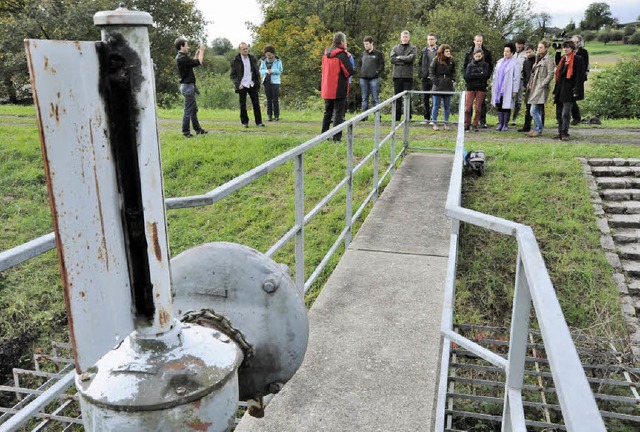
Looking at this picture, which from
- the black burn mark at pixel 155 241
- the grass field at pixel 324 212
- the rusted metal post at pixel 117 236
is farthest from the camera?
the grass field at pixel 324 212

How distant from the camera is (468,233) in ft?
23.0

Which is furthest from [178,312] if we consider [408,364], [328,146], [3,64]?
[3,64]

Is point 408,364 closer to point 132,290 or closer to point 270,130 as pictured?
point 132,290

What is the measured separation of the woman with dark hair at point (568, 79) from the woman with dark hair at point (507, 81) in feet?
2.84

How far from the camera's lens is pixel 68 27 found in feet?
71.2

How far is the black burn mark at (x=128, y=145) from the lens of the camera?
1.07 meters

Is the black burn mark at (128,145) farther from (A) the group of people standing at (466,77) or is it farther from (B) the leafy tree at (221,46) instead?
(B) the leafy tree at (221,46)

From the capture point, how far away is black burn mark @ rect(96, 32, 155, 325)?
3.50 ft

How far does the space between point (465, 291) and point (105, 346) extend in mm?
5326

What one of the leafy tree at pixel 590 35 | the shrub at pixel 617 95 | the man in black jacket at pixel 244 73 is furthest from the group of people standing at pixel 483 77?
the leafy tree at pixel 590 35

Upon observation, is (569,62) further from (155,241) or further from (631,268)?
(155,241)

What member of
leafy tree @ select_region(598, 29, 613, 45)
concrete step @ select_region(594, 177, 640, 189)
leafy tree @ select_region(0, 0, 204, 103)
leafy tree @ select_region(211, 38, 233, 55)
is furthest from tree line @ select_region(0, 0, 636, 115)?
leafy tree @ select_region(598, 29, 613, 45)

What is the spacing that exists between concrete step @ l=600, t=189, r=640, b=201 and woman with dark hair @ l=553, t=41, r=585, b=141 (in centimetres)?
300

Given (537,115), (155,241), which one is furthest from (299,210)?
(537,115)
